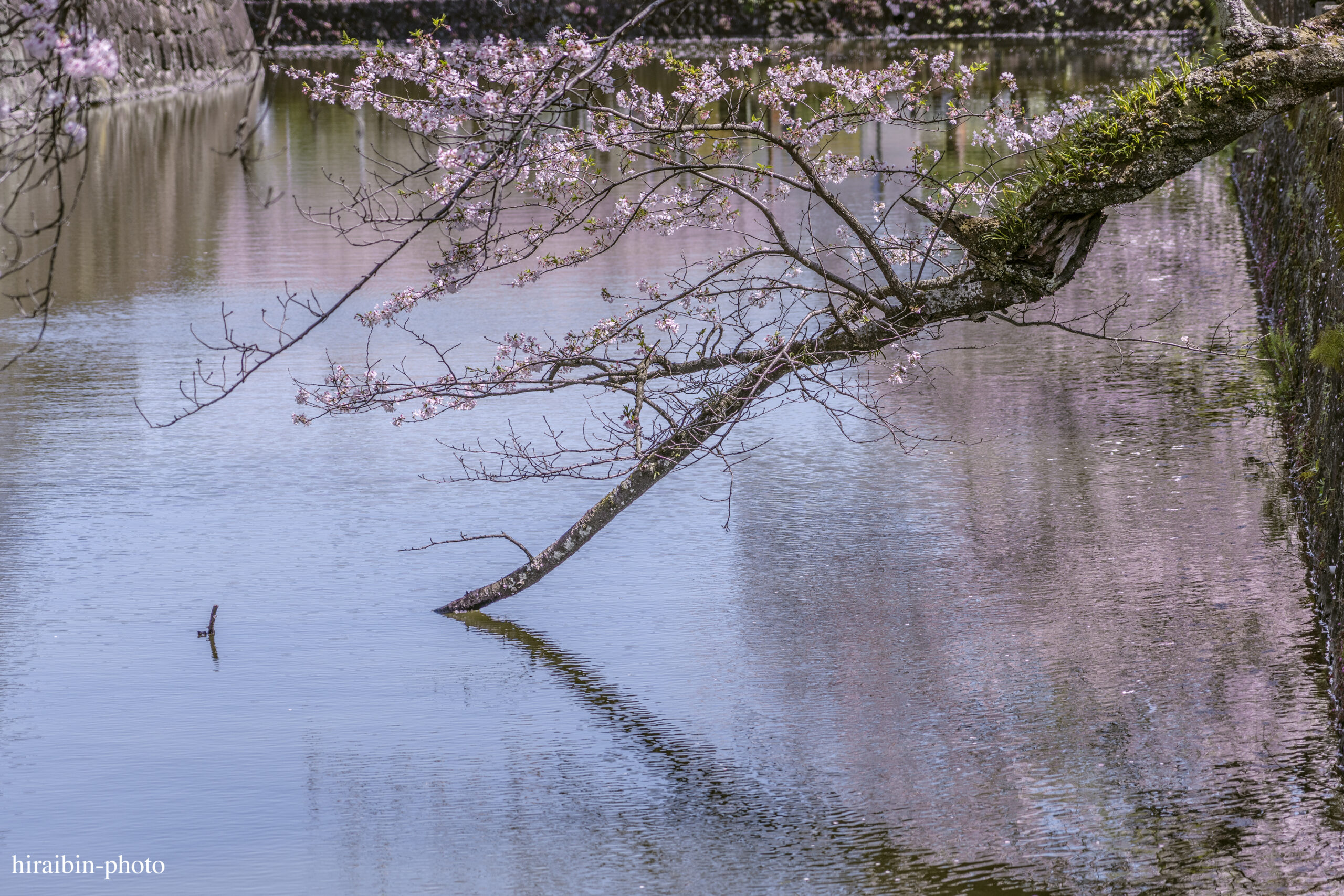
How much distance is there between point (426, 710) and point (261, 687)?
2.07ft

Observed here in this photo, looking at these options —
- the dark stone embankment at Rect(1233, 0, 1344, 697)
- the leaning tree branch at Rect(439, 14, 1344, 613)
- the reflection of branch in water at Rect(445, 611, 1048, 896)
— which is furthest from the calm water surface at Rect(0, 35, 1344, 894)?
the leaning tree branch at Rect(439, 14, 1344, 613)

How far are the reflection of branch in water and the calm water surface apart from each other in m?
0.01

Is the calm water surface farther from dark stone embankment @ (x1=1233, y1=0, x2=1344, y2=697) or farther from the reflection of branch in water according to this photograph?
dark stone embankment @ (x1=1233, y1=0, x2=1344, y2=697)

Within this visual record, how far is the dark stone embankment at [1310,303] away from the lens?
6.29 m

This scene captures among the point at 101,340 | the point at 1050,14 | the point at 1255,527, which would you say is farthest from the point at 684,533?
the point at 1050,14

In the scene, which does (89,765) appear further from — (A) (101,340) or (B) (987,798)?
(A) (101,340)

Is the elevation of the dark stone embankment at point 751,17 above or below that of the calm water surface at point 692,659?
above

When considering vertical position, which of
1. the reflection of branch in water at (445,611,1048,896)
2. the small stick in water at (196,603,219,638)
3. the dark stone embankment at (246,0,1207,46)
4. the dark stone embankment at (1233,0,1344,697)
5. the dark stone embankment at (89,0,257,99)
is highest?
the dark stone embankment at (246,0,1207,46)

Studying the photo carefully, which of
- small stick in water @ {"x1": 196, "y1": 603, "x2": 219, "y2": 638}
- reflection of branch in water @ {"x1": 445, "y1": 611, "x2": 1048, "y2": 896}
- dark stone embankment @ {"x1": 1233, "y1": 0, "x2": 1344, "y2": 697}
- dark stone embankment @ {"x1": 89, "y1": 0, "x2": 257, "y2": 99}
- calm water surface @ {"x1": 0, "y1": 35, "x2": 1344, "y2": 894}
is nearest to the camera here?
reflection of branch in water @ {"x1": 445, "y1": 611, "x2": 1048, "y2": 896}

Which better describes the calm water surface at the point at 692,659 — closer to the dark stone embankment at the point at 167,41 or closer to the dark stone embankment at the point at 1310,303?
the dark stone embankment at the point at 1310,303

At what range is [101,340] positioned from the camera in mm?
10781

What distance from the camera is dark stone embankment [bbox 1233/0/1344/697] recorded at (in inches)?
247

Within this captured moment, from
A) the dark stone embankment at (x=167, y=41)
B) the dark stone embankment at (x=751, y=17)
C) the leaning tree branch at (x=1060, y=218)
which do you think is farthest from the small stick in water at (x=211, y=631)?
the dark stone embankment at (x=751, y=17)

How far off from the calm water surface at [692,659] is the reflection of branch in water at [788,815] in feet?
0.04
